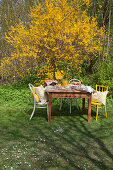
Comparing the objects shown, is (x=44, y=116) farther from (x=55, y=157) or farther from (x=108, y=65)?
(x=108, y=65)

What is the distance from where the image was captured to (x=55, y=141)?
11.6 ft

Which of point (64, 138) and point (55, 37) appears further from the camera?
point (55, 37)

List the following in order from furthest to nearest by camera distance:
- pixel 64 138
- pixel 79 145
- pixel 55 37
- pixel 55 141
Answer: pixel 55 37 < pixel 64 138 < pixel 55 141 < pixel 79 145

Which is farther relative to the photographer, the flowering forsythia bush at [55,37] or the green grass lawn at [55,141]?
the flowering forsythia bush at [55,37]

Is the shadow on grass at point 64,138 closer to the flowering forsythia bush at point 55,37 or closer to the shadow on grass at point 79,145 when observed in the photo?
the shadow on grass at point 79,145

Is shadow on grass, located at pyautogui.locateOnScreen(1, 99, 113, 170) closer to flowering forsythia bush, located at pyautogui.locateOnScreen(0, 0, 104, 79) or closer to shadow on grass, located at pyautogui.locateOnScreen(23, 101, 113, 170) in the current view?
shadow on grass, located at pyautogui.locateOnScreen(23, 101, 113, 170)

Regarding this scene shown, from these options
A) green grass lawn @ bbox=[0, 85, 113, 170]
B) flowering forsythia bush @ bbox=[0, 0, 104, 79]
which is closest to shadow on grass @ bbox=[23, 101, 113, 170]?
green grass lawn @ bbox=[0, 85, 113, 170]

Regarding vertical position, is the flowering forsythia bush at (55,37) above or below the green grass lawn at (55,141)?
above

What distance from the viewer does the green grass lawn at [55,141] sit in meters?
2.73

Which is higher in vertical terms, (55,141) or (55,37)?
(55,37)

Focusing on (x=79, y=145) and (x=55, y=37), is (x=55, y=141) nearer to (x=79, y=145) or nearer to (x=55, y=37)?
(x=79, y=145)

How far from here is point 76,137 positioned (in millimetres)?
3768

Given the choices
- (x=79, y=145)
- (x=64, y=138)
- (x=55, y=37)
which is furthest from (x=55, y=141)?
(x=55, y=37)

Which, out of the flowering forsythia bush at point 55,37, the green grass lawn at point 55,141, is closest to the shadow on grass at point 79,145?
the green grass lawn at point 55,141
